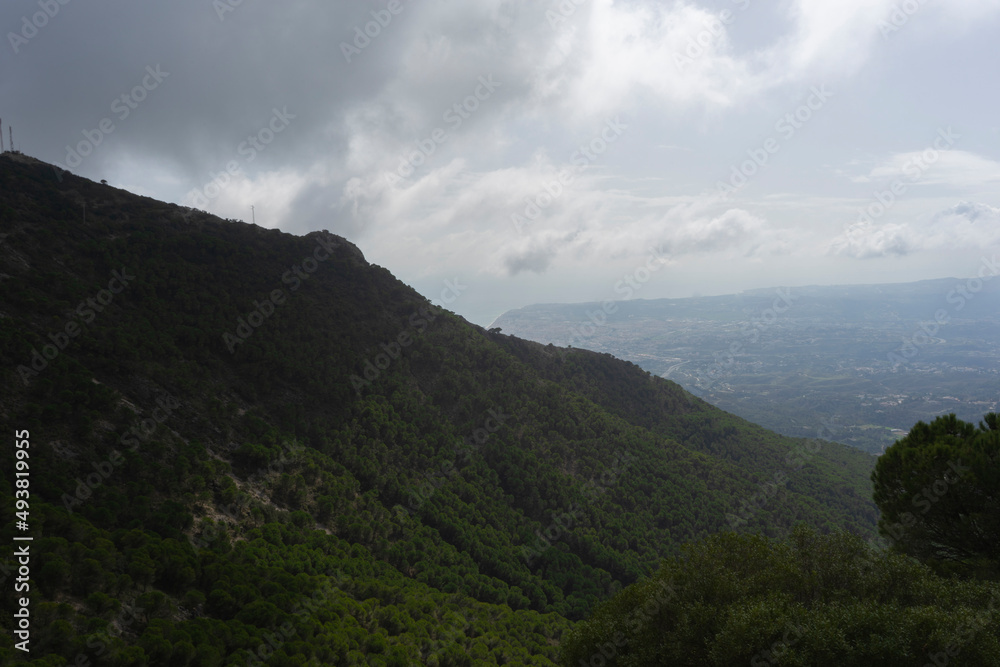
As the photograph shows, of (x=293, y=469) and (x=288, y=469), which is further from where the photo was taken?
(x=293, y=469)

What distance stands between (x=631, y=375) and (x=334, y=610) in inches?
3363

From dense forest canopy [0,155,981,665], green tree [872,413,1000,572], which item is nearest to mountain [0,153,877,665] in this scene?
dense forest canopy [0,155,981,665]

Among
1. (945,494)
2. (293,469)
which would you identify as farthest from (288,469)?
(945,494)

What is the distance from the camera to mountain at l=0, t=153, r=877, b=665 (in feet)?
72.4

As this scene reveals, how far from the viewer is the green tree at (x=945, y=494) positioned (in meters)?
19.2

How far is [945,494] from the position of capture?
20.4 meters

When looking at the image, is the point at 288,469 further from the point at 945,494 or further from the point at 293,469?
the point at 945,494

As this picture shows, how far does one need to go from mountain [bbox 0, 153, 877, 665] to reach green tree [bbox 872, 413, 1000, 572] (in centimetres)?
2132

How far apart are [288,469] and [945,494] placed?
135 ft

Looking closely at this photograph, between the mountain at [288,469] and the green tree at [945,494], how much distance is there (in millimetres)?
21317

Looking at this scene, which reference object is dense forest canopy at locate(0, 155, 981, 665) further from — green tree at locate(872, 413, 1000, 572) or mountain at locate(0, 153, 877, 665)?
green tree at locate(872, 413, 1000, 572)

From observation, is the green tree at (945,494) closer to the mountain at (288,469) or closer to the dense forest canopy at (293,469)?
the dense forest canopy at (293,469)

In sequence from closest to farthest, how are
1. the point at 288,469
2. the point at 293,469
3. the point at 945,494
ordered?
the point at 945,494 → the point at 288,469 → the point at 293,469

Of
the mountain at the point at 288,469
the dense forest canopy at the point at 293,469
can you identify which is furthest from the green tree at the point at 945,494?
the mountain at the point at 288,469
